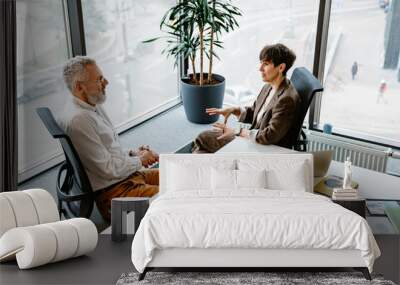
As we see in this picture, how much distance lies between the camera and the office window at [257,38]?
630 cm

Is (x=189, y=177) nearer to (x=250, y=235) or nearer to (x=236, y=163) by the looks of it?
(x=236, y=163)

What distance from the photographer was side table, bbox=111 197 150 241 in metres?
3.79

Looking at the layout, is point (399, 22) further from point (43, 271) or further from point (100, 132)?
point (43, 271)

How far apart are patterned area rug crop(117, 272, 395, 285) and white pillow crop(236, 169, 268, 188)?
615 mm

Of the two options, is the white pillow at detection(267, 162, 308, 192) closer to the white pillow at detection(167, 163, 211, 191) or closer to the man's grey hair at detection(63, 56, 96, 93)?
the white pillow at detection(167, 163, 211, 191)

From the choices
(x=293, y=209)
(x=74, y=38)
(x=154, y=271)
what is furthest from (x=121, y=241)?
(x=74, y=38)

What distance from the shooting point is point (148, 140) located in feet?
21.1

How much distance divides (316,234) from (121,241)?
4.42ft

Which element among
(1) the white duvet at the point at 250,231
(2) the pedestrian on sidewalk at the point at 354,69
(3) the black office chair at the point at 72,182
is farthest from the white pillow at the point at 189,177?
(2) the pedestrian on sidewalk at the point at 354,69

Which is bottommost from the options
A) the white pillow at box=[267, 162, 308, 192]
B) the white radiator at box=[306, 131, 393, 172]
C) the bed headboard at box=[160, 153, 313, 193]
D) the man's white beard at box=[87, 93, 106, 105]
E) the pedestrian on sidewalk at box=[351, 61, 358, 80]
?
the white radiator at box=[306, 131, 393, 172]

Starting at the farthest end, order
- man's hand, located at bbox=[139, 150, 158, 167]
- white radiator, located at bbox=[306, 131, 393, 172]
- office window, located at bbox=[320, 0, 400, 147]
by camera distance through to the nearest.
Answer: office window, located at bbox=[320, 0, 400, 147], white radiator, located at bbox=[306, 131, 393, 172], man's hand, located at bbox=[139, 150, 158, 167]

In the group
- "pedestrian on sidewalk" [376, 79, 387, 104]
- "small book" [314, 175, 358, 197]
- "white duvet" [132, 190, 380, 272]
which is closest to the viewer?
"white duvet" [132, 190, 380, 272]

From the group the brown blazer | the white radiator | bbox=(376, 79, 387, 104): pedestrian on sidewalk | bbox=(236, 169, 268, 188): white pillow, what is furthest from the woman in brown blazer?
bbox=(376, 79, 387, 104): pedestrian on sidewalk

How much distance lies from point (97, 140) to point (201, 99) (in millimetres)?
2472
